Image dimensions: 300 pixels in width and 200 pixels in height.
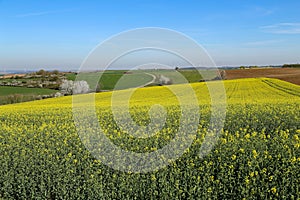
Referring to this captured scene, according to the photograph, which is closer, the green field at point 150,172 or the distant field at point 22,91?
the green field at point 150,172

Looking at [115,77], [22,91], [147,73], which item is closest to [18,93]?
[22,91]

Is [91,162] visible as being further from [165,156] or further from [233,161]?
[233,161]

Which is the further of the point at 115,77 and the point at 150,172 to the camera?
the point at 115,77

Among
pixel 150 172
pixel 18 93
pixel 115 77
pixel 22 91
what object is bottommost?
pixel 18 93

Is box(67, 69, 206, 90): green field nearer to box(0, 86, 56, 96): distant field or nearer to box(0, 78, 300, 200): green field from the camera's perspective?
box(0, 78, 300, 200): green field

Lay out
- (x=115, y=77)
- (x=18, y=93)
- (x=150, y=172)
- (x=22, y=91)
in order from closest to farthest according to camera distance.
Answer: (x=150, y=172)
(x=115, y=77)
(x=18, y=93)
(x=22, y=91)

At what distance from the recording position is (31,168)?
20.1ft

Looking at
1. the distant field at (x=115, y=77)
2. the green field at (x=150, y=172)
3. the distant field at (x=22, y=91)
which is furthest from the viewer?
the distant field at (x=22, y=91)

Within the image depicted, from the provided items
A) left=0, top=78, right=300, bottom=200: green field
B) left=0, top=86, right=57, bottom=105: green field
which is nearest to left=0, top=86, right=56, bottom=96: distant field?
left=0, top=86, right=57, bottom=105: green field

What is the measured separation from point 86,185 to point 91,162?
1.88ft

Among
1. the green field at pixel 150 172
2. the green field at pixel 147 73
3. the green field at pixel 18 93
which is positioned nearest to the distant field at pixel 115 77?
the green field at pixel 147 73

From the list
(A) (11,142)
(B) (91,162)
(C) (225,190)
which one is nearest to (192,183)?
(C) (225,190)

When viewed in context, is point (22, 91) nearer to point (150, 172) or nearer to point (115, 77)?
point (115, 77)

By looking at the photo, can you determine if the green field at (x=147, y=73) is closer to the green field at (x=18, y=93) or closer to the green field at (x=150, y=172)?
the green field at (x=150, y=172)
